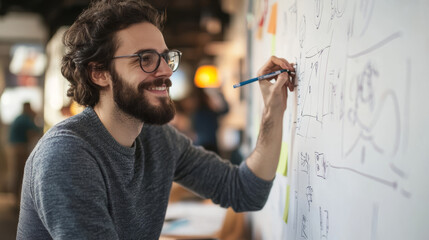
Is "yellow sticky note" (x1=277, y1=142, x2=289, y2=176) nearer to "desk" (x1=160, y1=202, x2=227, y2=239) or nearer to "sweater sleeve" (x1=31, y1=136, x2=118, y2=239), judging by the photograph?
"sweater sleeve" (x1=31, y1=136, x2=118, y2=239)

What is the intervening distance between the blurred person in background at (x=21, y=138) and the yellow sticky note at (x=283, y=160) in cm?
477

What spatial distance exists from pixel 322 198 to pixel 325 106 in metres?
0.21

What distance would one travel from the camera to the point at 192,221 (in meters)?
2.32

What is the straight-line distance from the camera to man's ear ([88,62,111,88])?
4.37ft

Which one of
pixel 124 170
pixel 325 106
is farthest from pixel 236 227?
pixel 325 106

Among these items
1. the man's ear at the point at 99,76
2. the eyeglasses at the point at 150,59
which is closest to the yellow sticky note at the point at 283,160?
the eyeglasses at the point at 150,59

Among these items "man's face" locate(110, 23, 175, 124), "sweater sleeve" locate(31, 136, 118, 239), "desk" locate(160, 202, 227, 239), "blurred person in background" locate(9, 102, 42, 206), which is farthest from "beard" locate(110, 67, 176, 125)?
"blurred person in background" locate(9, 102, 42, 206)

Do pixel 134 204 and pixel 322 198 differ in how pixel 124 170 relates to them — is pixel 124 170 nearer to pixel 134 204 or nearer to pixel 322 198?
pixel 134 204

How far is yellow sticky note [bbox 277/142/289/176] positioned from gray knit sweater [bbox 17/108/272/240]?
0.24 feet

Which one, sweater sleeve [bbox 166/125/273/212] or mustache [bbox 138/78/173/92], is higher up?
mustache [bbox 138/78/173/92]

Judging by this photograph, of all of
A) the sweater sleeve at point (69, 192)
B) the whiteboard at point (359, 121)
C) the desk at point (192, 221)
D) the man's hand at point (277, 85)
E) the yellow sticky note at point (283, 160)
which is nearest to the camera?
the whiteboard at point (359, 121)

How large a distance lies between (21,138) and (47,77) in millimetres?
1362

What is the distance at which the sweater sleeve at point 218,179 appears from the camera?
4.60 ft

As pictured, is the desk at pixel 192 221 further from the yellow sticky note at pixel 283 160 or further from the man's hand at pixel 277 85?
the man's hand at pixel 277 85
